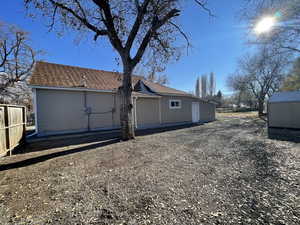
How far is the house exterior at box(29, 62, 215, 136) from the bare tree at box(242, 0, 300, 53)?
24.3ft

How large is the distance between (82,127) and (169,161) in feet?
22.8

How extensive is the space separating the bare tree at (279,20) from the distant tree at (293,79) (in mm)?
4816

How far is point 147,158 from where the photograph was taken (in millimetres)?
4508

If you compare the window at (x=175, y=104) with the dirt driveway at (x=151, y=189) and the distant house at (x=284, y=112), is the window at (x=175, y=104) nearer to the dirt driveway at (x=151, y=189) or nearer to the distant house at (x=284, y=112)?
the distant house at (x=284, y=112)

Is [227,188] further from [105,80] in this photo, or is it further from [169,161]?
[105,80]

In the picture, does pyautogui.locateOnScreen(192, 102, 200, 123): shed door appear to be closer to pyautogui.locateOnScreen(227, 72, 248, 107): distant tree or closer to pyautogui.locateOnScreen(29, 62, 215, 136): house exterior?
pyautogui.locateOnScreen(29, 62, 215, 136): house exterior

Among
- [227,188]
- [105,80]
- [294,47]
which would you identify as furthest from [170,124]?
[294,47]

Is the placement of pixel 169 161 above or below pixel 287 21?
below

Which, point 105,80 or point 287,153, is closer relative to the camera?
point 287,153

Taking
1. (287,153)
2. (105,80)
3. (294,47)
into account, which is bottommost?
(287,153)

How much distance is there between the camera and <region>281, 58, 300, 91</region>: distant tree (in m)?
17.7

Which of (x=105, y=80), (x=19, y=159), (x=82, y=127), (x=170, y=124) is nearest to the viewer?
(x=19, y=159)

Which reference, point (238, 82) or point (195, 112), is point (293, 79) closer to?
point (238, 82)

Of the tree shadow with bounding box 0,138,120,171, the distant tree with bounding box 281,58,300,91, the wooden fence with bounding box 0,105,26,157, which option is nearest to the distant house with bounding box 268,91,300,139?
the distant tree with bounding box 281,58,300,91
